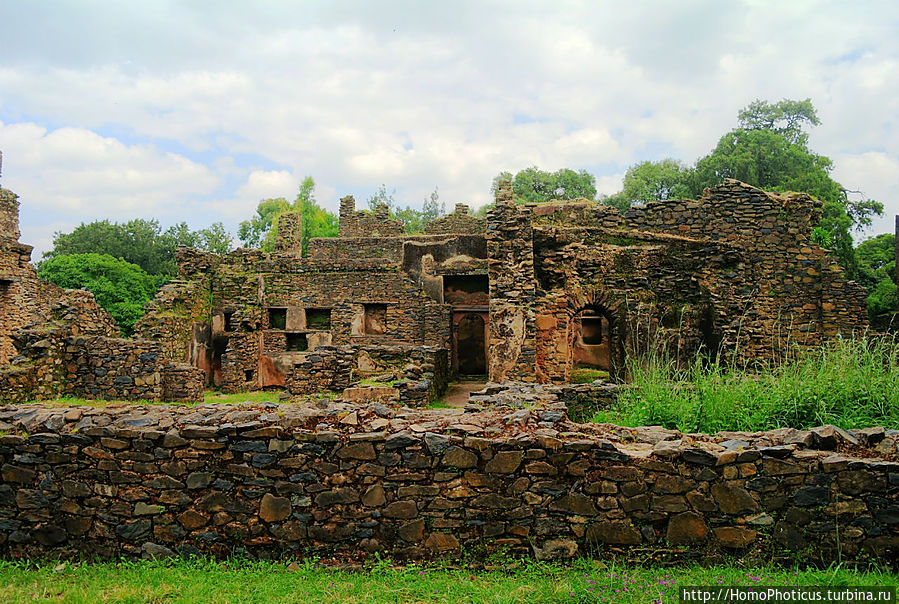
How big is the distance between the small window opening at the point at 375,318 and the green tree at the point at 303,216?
87.2ft

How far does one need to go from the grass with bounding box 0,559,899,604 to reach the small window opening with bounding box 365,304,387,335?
1357 cm

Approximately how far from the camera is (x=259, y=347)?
16172mm

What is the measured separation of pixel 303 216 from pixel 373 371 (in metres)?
33.9

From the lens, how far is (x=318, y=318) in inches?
695

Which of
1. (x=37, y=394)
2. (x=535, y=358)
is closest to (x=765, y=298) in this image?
(x=535, y=358)

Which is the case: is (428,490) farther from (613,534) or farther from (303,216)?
(303,216)

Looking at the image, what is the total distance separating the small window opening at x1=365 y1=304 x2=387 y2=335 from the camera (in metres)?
17.6

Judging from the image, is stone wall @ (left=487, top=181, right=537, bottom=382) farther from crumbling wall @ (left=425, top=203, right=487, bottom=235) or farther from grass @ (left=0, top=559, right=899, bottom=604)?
crumbling wall @ (left=425, top=203, right=487, bottom=235)

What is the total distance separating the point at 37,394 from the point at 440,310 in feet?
34.6

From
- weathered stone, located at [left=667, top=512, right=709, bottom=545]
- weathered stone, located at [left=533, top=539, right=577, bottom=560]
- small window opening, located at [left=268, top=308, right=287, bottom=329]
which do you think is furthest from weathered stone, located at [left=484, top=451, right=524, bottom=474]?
small window opening, located at [left=268, top=308, right=287, bottom=329]

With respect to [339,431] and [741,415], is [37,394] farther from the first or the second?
[741,415]

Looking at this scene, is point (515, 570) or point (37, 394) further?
point (37, 394)

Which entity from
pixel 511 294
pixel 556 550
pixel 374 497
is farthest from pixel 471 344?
pixel 556 550

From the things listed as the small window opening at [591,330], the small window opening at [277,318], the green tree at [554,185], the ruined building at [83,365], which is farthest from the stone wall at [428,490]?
the green tree at [554,185]
